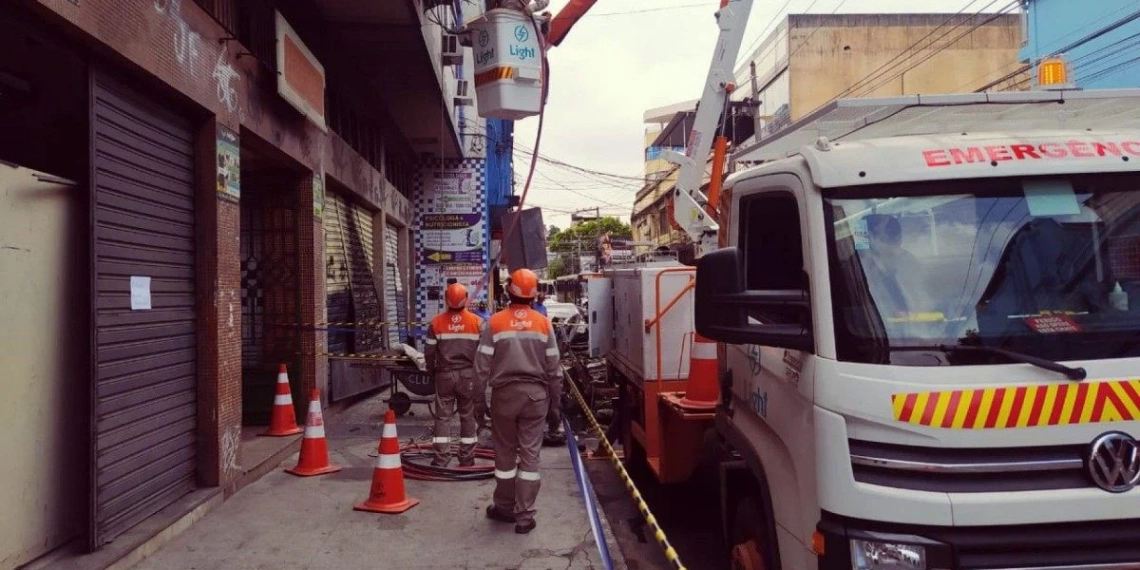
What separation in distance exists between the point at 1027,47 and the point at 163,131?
2448cm

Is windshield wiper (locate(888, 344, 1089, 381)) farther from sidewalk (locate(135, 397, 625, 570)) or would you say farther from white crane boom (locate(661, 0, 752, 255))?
white crane boom (locate(661, 0, 752, 255))

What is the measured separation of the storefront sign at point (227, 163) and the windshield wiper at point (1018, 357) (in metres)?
5.60

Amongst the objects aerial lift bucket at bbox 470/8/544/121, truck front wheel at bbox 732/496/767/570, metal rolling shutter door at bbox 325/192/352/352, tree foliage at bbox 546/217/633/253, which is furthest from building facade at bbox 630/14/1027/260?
tree foliage at bbox 546/217/633/253

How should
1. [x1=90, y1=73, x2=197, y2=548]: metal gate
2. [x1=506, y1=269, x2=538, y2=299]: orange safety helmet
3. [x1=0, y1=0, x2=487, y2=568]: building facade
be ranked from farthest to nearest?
1. [x1=506, y1=269, x2=538, y2=299]: orange safety helmet
2. [x1=90, y1=73, x2=197, y2=548]: metal gate
3. [x1=0, y1=0, x2=487, y2=568]: building facade

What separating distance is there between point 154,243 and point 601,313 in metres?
4.95

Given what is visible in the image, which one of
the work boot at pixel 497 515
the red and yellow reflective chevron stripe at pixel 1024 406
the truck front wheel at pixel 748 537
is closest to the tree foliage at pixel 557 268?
the work boot at pixel 497 515

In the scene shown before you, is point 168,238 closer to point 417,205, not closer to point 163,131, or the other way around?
point 163,131

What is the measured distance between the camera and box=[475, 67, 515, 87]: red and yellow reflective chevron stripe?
27.1 ft

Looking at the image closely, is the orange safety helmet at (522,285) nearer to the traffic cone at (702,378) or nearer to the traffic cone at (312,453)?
the traffic cone at (702,378)

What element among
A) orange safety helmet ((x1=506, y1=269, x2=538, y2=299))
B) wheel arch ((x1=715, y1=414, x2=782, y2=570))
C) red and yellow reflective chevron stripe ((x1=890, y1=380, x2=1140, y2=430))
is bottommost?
wheel arch ((x1=715, y1=414, x2=782, y2=570))

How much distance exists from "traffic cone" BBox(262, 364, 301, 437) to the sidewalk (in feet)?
3.66

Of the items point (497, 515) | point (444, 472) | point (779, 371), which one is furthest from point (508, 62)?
point (779, 371)

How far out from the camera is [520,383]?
606 cm

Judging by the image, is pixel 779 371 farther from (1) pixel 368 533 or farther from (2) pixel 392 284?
(2) pixel 392 284
